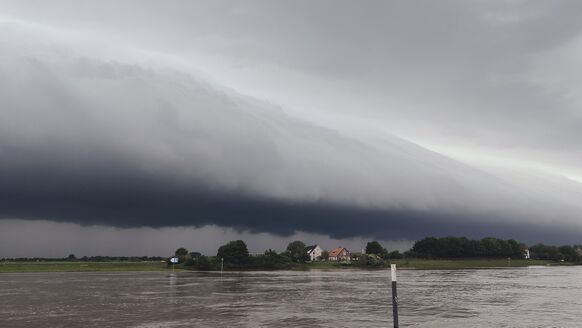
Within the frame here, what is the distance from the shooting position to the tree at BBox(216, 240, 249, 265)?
137250 millimetres

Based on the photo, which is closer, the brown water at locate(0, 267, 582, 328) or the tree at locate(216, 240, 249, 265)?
the brown water at locate(0, 267, 582, 328)

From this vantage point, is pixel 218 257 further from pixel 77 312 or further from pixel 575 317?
pixel 575 317

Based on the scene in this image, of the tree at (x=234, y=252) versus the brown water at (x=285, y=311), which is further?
the tree at (x=234, y=252)

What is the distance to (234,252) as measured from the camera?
13812 centimetres

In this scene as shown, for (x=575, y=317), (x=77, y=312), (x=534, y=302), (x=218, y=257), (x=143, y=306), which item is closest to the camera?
(x=575, y=317)

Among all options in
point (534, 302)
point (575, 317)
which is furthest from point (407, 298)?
point (575, 317)

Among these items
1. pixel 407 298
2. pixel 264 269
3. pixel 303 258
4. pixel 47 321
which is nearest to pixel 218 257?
pixel 264 269

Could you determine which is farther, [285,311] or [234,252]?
[234,252]

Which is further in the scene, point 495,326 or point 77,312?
point 77,312

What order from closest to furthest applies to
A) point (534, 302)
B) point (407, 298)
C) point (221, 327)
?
point (221, 327) → point (534, 302) → point (407, 298)

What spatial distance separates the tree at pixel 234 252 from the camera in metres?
137

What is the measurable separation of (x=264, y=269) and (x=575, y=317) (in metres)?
119

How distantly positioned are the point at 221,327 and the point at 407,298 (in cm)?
2336

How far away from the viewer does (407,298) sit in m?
43.5
